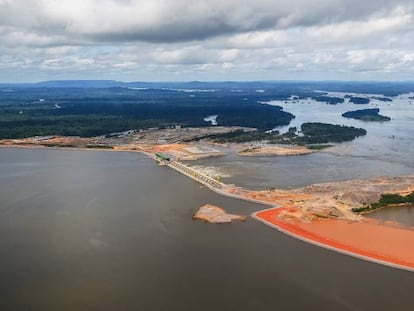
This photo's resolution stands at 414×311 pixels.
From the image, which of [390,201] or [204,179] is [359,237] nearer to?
[390,201]

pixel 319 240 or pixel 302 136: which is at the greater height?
→ pixel 319 240

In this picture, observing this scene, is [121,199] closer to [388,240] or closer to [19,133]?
[388,240]

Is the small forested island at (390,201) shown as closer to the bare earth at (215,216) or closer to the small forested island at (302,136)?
the bare earth at (215,216)

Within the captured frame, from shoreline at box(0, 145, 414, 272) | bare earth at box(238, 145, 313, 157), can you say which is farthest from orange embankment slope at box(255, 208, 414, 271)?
bare earth at box(238, 145, 313, 157)

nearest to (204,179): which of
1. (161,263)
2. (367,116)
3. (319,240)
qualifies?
(319,240)

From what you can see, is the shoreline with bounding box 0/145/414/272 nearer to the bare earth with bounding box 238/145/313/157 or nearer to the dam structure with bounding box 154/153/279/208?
the dam structure with bounding box 154/153/279/208

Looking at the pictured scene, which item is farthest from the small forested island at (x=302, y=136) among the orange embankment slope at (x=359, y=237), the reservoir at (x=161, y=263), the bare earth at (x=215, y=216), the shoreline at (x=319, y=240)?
the orange embankment slope at (x=359, y=237)
